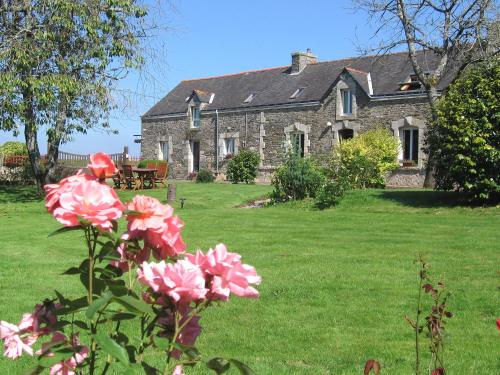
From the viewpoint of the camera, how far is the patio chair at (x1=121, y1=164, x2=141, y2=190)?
77.1 feet

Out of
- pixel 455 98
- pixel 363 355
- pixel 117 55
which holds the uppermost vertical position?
pixel 117 55

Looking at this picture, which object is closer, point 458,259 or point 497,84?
point 458,259

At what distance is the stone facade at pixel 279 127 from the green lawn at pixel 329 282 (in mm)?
10536

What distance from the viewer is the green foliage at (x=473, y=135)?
→ 14961 millimetres

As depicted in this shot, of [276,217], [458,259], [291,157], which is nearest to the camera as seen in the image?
[458,259]

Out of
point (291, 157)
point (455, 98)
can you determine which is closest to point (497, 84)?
point (455, 98)

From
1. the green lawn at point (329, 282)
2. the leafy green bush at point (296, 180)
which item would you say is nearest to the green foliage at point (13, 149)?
the leafy green bush at point (296, 180)

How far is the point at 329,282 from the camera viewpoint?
275 inches

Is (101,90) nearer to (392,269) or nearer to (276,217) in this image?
(276,217)

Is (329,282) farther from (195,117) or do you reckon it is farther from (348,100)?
(195,117)

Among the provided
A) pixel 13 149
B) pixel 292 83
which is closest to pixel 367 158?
pixel 292 83

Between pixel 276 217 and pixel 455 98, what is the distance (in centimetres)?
565

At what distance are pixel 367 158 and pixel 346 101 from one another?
699 centimetres

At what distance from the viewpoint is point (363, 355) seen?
15.2ft
